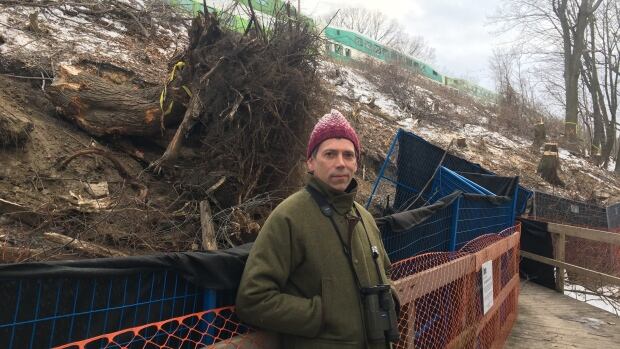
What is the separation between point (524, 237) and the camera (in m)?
8.66

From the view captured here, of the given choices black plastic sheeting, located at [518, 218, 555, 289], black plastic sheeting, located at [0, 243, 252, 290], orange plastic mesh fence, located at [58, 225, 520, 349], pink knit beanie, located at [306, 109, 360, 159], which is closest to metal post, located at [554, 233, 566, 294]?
black plastic sheeting, located at [518, 218, 555, 289]

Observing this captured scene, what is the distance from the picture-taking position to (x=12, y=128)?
567 centimetres

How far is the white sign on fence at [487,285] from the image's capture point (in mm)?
4039

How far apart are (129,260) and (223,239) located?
3383 millimetres

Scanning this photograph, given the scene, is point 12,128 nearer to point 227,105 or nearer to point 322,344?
point 227,105

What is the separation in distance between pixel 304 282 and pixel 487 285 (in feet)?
9.47

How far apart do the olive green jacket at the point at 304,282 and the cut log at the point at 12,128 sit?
5272 millimetres

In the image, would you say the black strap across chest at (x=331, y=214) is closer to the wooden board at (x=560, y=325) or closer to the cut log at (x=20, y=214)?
the cut log at (x=20, y=214)

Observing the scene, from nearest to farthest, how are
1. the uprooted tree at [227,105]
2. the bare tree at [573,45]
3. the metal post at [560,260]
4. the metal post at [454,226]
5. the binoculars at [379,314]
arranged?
the binoculars at [379,314], the metal post at [454,226], the uprooted tree at [227,105], the metal post at [560,260], the bare tree at [573,45]

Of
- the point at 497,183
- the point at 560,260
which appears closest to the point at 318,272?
the point at 497,183

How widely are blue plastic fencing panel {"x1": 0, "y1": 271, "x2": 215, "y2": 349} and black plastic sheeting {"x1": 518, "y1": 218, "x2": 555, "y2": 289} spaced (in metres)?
7.96

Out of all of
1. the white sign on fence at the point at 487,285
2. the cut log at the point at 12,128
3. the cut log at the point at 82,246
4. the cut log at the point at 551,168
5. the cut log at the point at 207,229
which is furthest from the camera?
the cut log at the point at 551,168

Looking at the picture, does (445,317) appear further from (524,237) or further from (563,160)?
(563,160)

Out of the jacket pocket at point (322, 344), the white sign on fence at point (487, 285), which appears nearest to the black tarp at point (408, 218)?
the white sign on fence at point (487, 285)
